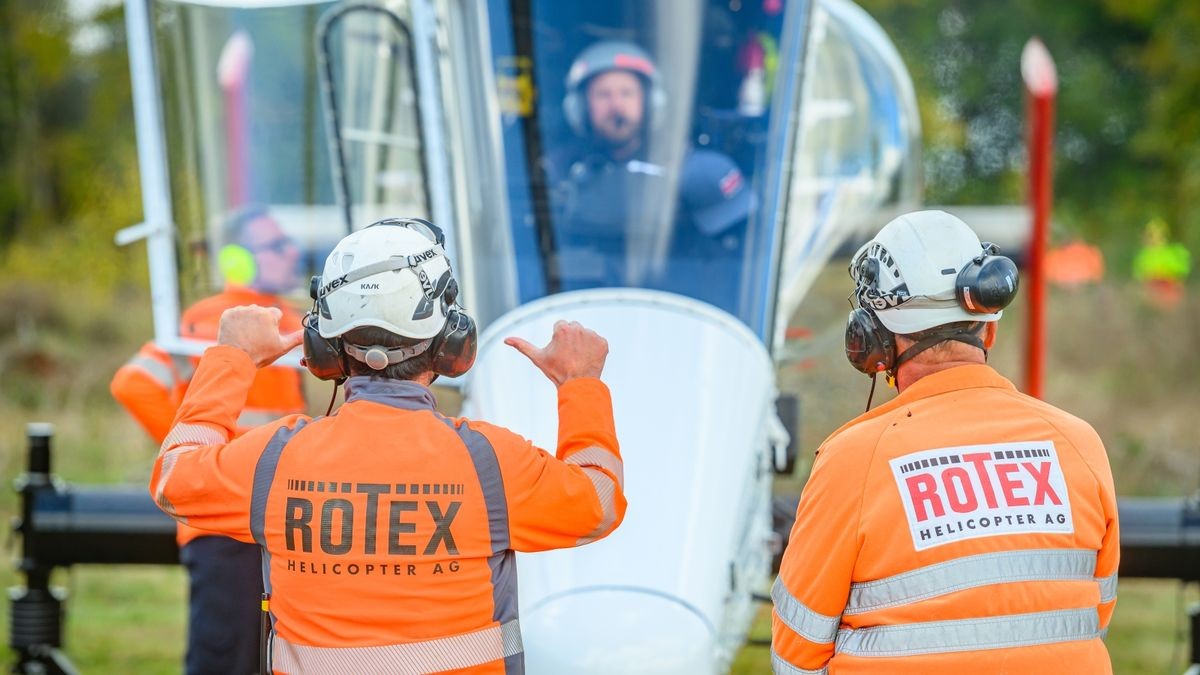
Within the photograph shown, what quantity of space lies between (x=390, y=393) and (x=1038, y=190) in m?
5.16

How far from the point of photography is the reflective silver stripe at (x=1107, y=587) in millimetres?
2533

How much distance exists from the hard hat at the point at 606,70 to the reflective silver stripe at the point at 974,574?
2298 millimetres

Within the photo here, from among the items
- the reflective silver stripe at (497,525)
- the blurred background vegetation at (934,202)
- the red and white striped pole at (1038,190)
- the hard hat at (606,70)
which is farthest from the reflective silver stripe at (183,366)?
the red and white striped pole at (1038,190)

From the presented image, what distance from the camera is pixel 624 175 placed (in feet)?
14.2

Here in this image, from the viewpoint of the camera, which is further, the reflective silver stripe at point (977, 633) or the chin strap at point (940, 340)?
the chin strap at point (940, 340)

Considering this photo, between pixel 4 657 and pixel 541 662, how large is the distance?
456 cm

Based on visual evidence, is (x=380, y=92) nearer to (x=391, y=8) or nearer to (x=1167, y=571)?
(x=391, y=8)

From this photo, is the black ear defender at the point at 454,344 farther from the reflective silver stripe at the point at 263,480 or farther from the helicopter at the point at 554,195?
the helicopter at the point at 554,195

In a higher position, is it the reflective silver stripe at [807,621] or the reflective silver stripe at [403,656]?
the reflective silver stripe at [807,621]

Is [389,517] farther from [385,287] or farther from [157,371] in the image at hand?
[157,371]

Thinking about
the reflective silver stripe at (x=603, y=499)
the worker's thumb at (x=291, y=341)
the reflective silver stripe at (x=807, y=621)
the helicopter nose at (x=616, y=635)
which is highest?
the worker's thumb at (x=291, y=341)

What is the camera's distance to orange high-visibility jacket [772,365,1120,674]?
236 centimetres

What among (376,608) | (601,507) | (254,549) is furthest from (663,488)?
(254,549)

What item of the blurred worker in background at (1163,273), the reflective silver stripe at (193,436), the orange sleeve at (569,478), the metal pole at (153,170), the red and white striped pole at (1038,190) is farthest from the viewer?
the blurred worker in background at (1163,273)
